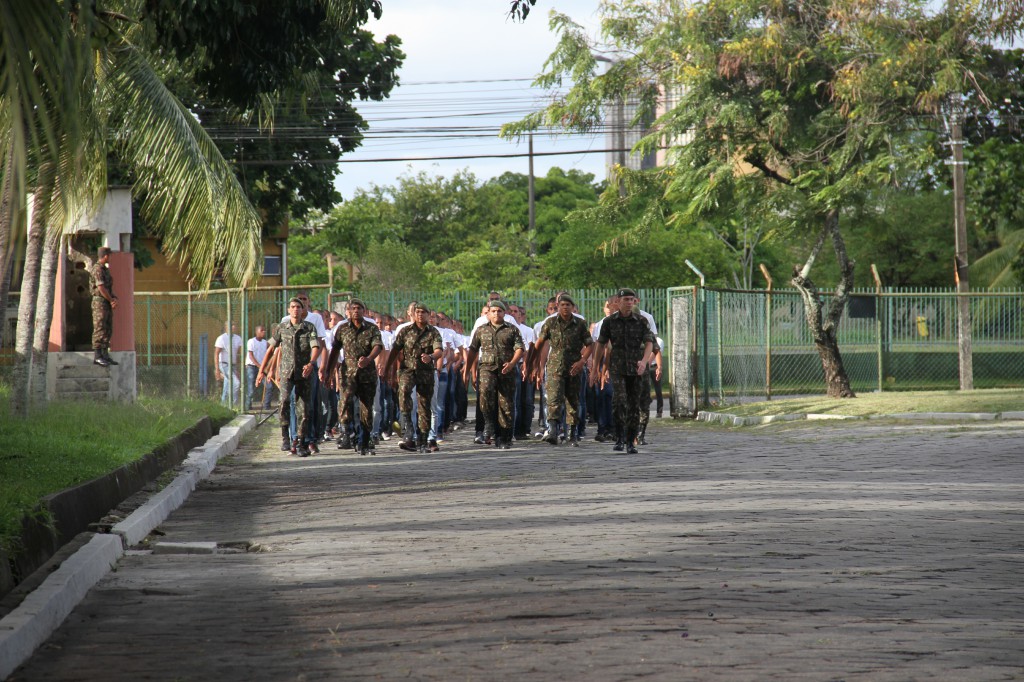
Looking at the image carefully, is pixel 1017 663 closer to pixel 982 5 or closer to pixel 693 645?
pixel 693 645

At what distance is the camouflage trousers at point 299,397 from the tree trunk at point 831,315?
11.9 m

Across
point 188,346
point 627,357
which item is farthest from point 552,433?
point 188,346

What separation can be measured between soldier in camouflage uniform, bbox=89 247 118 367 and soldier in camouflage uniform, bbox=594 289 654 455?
7.41 meters

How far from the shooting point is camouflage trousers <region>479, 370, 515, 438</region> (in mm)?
17734

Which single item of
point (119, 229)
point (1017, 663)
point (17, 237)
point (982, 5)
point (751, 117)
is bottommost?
point (1017, 663)

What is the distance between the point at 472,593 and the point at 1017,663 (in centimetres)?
268

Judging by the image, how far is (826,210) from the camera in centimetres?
2478

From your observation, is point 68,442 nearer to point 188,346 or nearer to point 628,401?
point 628,401

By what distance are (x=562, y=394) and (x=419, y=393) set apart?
202 centimetres

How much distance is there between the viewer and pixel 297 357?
1680 cm

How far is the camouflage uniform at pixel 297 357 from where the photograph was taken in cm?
1680

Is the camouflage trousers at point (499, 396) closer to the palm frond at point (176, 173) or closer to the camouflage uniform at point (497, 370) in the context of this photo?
the camouflage uniform at point (497, 370)

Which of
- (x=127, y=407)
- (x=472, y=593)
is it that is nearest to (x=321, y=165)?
(x=127, y=407)

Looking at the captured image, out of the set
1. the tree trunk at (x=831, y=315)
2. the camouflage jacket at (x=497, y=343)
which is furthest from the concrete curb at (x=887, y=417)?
the camouflage jacket at (x=497, y=343)
